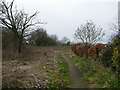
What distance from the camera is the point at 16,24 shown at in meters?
23.7

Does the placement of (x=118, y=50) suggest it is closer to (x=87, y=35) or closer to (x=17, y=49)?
(x=87, y=35)

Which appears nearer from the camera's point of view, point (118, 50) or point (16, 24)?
point (118, 50)

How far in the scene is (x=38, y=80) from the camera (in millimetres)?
6832

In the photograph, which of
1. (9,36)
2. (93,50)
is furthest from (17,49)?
(93,50)

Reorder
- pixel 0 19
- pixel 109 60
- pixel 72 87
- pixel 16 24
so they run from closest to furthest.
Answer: pixel 72 87, pixel 109 60, pixel 0 19, pixel 16 24

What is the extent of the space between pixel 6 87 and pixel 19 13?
20426 millimetres

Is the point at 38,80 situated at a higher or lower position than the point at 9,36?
lower

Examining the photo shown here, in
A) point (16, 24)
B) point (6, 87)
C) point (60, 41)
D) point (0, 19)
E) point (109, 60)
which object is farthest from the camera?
point (60, 41)

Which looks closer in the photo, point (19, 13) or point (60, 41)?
point (19, 13)

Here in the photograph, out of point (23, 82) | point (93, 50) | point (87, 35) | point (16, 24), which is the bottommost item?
point (23, 82)

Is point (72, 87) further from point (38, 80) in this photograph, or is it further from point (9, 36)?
point (9, 36)

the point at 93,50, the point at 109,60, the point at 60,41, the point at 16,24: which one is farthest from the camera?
the point at 60,41

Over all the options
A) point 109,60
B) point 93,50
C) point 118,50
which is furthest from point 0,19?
point 118,50

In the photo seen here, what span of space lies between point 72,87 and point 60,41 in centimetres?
6107
